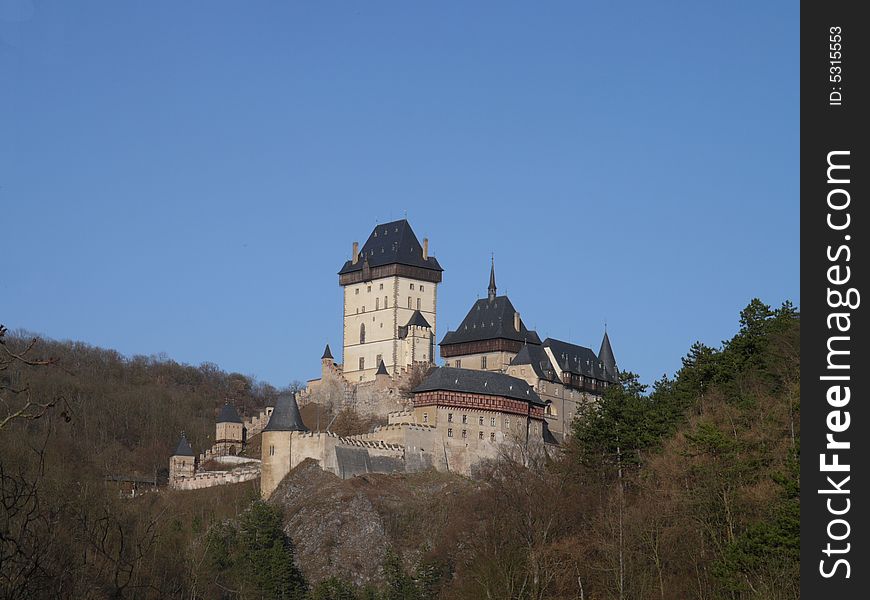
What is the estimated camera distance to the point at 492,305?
8781 cm

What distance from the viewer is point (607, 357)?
88.7 meters

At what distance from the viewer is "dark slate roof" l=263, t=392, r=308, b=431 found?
68.8m

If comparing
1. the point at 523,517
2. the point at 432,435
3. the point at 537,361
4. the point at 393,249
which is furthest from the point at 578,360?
the point at 523,517

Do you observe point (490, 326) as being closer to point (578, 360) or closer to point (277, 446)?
point (578, 360)

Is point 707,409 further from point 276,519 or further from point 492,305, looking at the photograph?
point 492,305

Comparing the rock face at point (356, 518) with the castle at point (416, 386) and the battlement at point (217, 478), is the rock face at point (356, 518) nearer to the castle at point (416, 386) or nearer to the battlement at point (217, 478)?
the castle at point (416, 386)

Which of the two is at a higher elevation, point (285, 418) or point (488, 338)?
point (488, 338)

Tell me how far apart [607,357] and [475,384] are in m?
19.4

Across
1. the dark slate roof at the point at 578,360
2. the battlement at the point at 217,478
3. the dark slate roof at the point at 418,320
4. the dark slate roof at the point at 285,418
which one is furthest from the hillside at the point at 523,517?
the dark slate roof at the point at 578,360

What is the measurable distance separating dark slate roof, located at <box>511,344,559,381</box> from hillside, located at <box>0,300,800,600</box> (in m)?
10.1

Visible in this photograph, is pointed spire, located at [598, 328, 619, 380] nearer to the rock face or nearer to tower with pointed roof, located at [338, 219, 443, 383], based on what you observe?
tower with pointed roof, located at [338, 219, 443, 383]

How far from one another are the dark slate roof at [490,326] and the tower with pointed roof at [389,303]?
1846mm

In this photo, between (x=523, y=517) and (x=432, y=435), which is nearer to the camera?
(x=523, y=517)

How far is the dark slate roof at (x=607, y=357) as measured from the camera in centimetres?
8750
